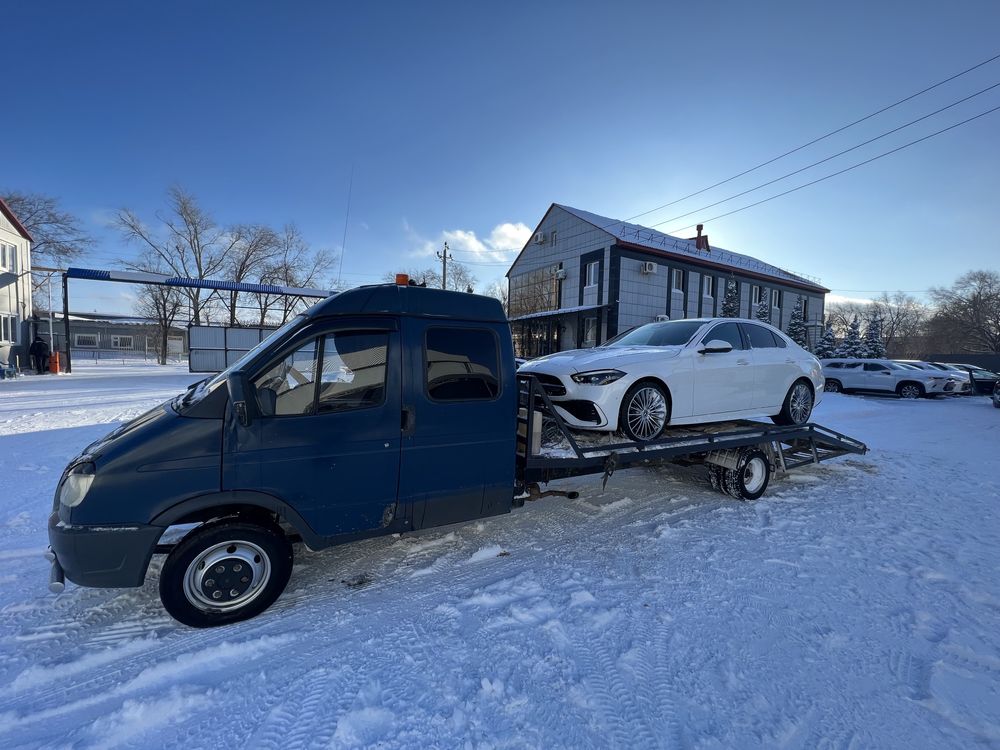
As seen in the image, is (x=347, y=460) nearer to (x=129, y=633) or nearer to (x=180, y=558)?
(x=180, y=558)

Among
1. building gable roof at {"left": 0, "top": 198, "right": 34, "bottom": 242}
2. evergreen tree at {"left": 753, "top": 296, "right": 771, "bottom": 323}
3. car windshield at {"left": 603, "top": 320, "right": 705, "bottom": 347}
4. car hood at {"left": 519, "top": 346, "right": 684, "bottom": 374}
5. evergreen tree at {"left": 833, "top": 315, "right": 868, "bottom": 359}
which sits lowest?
car hood at {"left": 519, "top": 346, "right": 684, "bottom": 374}

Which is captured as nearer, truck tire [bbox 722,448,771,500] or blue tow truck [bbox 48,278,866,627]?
blue tow truck [bbox 48,278,866,627]

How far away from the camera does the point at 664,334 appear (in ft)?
19.4

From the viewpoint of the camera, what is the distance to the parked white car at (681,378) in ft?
15.5

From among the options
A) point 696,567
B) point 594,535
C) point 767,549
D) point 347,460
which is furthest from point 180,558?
Answer: point 767,549

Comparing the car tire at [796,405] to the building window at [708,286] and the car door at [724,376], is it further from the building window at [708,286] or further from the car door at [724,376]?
the building window at [708,286]

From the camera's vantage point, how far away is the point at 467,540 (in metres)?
4.36

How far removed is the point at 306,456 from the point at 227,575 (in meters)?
A: 0.92

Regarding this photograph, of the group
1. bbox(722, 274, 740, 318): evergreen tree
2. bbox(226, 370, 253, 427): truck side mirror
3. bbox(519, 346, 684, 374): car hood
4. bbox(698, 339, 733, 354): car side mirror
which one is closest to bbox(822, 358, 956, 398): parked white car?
bbox(722, 274, 740, 318): evergreen tree

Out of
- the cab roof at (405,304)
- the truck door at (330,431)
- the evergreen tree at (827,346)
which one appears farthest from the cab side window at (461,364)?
the evergreen tree at (827,346)

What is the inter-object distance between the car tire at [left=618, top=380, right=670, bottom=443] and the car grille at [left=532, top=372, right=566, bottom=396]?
0.64 metres

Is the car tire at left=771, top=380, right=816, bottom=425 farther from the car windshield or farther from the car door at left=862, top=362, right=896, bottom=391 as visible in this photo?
the car door at left=862, top=362, right=896, bottom=391

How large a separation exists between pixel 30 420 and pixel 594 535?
11.5m

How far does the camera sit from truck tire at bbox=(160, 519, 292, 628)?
2.89m
